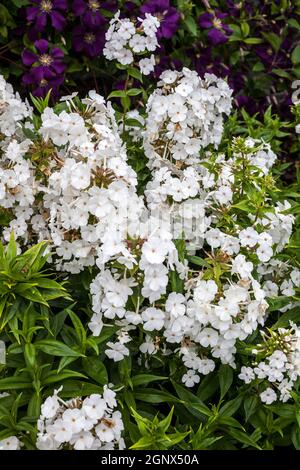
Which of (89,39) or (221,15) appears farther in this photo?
(221,15)

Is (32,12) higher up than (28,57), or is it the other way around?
(32,12)

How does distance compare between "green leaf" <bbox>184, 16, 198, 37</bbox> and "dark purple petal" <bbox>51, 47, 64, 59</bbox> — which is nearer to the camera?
"dark purple petal" <bbox>51, 47, 64, 59</bbox>

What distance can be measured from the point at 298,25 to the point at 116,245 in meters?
2.76

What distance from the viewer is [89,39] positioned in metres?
3.96

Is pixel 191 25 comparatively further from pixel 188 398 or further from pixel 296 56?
pixel 188 398

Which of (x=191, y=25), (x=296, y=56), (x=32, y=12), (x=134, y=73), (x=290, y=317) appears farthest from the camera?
(x=296, y=56)

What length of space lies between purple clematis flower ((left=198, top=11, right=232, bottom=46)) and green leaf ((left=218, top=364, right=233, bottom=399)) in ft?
7.31

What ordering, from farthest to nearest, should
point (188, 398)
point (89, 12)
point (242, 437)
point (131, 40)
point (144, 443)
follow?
1. point (89, 12)
2. point (131, 40)
3. point (188, 398)
4. point (242, 437)
5. point (144, 443)

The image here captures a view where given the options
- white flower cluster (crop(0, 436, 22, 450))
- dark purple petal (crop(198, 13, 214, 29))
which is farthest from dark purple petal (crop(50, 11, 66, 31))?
white flower cluster (crop(0, 436, 22, 450))

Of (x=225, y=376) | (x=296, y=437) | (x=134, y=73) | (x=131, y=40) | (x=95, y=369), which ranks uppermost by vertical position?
(x=131, y=40)

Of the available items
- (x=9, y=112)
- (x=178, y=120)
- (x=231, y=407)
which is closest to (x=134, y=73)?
(x=178, y=120)

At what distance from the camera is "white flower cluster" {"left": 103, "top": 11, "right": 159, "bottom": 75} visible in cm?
312

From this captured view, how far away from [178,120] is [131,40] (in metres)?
0.50

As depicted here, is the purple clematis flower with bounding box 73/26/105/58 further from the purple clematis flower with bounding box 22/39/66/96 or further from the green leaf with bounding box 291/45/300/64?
the green leaf with bounding box 291/45/300/64
